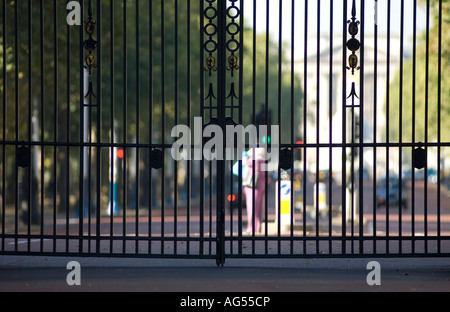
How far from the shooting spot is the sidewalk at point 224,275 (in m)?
10.7

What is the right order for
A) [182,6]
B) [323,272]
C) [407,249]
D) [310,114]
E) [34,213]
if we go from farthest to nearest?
[310,114]
[182,6]
[34,213]
[407,249]
[323,272]

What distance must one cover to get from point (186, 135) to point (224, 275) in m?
6.34

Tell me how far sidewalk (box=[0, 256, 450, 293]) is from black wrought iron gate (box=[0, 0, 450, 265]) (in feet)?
0.87

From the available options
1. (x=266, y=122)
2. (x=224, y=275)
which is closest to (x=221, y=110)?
(x=266, y=122)

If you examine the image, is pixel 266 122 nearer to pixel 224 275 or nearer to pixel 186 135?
pixel 224 275

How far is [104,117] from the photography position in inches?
1379

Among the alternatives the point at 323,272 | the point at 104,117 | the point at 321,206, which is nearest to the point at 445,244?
the point at 323,272

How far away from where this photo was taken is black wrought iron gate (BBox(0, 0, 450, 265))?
12602 millimetres

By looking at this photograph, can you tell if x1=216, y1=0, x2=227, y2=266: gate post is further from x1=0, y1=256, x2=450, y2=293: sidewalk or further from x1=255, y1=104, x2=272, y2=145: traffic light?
x1=255, y1=104, x2=272, y2=145: traffic light

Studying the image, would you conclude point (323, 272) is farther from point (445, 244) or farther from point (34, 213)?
point (34, 213)

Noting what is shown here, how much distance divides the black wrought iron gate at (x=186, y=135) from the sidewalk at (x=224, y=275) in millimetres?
266

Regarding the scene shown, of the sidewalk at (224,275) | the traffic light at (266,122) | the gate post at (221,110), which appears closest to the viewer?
the sidewalk at (224,275)

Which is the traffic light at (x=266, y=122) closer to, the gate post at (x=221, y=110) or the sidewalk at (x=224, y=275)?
the gate post at (x=221, y=110)
